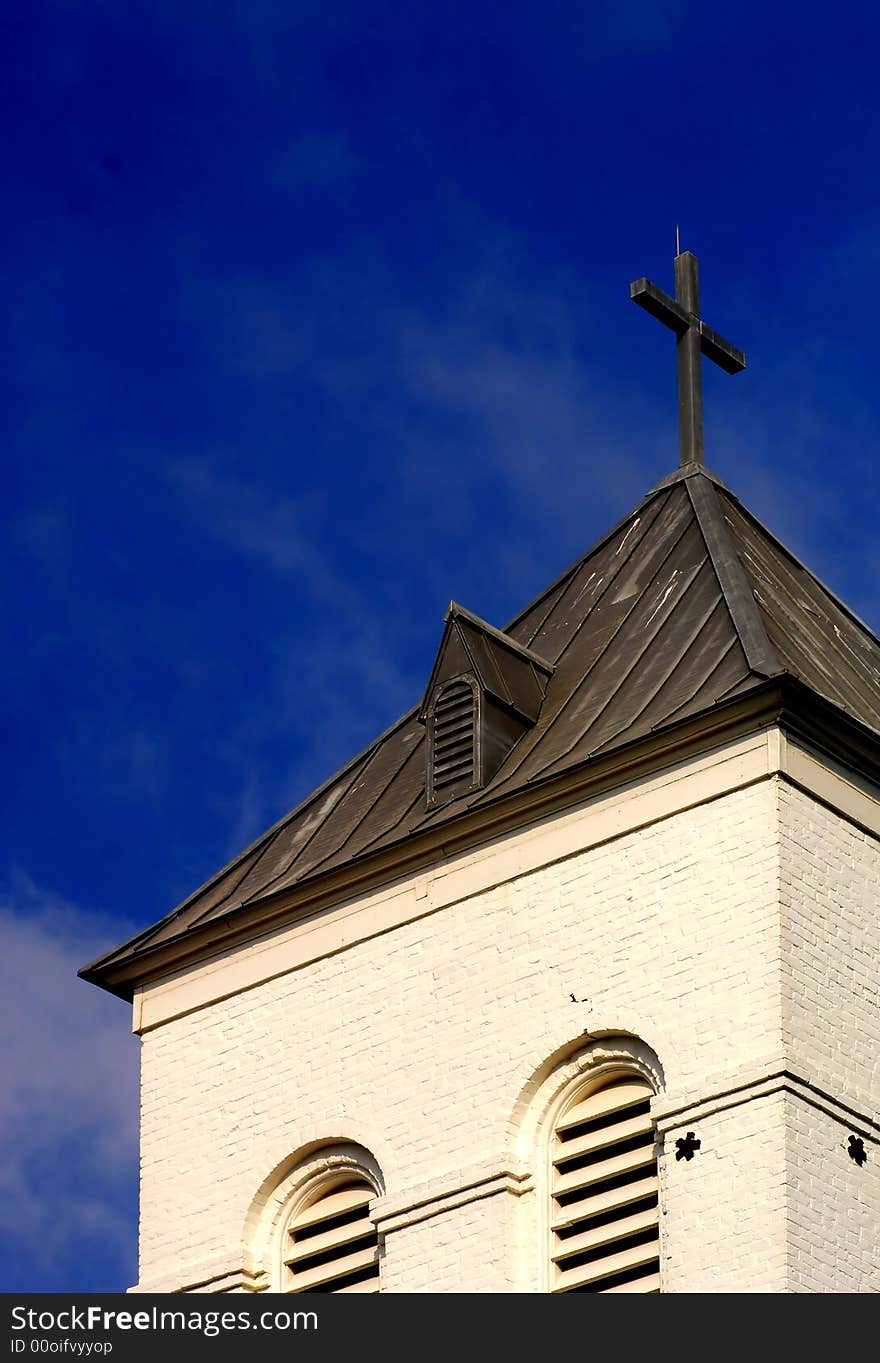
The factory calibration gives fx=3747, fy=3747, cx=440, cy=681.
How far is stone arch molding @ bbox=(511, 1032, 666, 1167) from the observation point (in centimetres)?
2969

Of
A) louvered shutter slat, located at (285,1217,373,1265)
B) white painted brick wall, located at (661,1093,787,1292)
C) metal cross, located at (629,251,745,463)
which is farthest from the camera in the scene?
metal cross, located at (629,251,745,463)

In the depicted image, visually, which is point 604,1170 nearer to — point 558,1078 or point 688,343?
point 558,1078

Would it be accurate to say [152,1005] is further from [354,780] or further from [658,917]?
[658,917]

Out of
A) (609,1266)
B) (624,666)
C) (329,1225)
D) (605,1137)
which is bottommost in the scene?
(609,1266)

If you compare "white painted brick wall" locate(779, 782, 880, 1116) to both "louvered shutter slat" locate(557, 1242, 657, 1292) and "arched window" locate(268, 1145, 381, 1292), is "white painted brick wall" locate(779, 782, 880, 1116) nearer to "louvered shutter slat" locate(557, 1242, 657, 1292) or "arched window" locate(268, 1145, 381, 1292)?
"louvered shutter slat" locate(557, 1242, 657, 1292)

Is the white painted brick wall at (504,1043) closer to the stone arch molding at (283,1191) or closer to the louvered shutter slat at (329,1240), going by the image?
the stone arch molding at (283,1191)

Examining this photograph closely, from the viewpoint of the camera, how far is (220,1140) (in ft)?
105

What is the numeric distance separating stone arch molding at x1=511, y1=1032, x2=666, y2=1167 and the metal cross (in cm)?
759

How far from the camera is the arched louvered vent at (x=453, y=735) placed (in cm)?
3247

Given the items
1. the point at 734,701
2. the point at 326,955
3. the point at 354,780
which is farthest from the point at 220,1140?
the point at 734,701

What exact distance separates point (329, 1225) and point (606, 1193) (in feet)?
9.84

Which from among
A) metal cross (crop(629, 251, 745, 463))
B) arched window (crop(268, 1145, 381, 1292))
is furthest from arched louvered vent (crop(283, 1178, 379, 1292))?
metal cross (crop(629, 251, 745, 463))

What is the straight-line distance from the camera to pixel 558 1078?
30.0 m

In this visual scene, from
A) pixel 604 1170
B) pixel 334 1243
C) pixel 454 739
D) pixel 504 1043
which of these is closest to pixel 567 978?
pixel 504 1043
